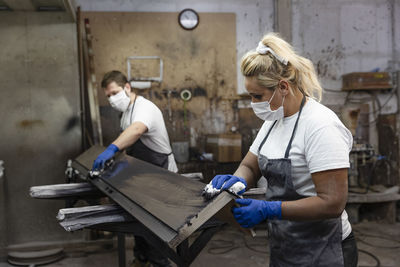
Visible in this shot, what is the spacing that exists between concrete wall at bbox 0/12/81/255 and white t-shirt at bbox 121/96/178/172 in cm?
91

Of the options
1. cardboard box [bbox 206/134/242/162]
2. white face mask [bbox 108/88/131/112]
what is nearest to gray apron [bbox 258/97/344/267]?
white face mask [bbox 108/88/131/112]

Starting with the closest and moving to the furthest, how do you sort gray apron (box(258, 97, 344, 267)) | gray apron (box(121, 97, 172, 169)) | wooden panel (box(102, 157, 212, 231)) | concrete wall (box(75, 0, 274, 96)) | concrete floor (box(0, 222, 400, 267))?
gray apron (box(258, 97, 344, 267)), wooden panel (box(102, 157, 212, 231)), gray apron (box(121, 97, 172, 169)), concrete floor (box(0, 222, 400, 267)), concrete wall (box(75, 0, 274, 96))

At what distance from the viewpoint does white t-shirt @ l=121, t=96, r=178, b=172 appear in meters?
2.79

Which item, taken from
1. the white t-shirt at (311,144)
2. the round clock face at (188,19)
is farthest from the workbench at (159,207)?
the round clock face at (188,19)

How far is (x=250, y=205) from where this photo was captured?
1.20 metres

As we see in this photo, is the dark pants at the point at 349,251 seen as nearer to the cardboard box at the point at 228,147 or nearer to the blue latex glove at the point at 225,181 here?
the blue latex glove at the point at 225,181

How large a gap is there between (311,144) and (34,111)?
3060 millimetres

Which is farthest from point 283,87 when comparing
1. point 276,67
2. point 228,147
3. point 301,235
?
point 228,147

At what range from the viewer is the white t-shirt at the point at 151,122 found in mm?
2791

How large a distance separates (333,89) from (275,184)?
3.64 metres

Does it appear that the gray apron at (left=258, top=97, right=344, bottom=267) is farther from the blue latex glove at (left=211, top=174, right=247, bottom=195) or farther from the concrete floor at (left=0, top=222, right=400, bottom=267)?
the concrete floor at (left=0, top=222, right=400, bottom=267)

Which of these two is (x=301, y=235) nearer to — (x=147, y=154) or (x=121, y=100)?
(x=147, y=154)

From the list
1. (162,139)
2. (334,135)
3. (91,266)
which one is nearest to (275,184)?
(334,135)

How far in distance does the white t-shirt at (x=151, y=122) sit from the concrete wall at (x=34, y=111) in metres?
0.91
